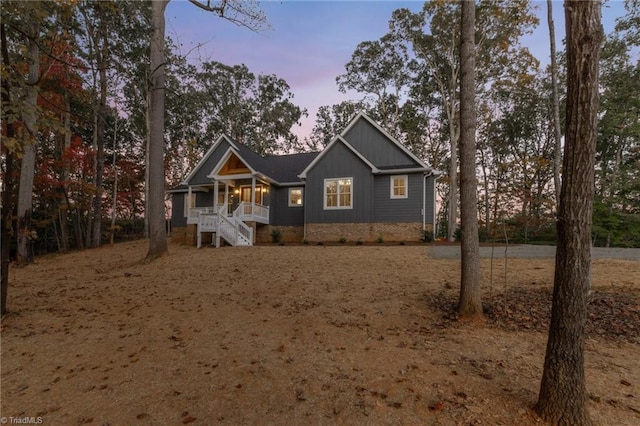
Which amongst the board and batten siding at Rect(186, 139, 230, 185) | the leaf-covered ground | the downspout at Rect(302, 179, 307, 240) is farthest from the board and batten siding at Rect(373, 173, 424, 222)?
the leaf-covered ground

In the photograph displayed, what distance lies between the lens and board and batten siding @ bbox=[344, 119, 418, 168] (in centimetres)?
1784

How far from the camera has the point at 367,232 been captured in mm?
16891

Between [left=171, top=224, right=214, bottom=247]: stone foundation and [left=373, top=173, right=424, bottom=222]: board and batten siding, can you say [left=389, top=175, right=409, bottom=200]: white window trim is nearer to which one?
[left=373, top=173, right=424, bottom=222]: board and batten siding

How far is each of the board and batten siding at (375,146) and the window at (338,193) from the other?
227cm

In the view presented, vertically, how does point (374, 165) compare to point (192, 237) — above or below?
above

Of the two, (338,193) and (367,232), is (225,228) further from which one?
(367,232)

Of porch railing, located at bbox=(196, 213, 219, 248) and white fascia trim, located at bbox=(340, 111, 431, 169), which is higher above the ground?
white fascia trim, located at bbox=(340, 111, 431, 169)

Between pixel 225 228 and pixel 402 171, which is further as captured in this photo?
pixel 402 171

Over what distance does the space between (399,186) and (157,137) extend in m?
11.7

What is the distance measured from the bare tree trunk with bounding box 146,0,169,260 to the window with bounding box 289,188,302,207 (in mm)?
9012

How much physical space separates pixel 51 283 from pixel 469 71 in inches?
459

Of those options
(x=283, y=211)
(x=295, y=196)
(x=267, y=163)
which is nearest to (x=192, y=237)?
(x=283, y=211)

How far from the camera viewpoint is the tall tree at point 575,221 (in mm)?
2605

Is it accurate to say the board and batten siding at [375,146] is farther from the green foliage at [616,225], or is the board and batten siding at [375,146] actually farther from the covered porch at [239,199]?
the green foliage at [616,225]
